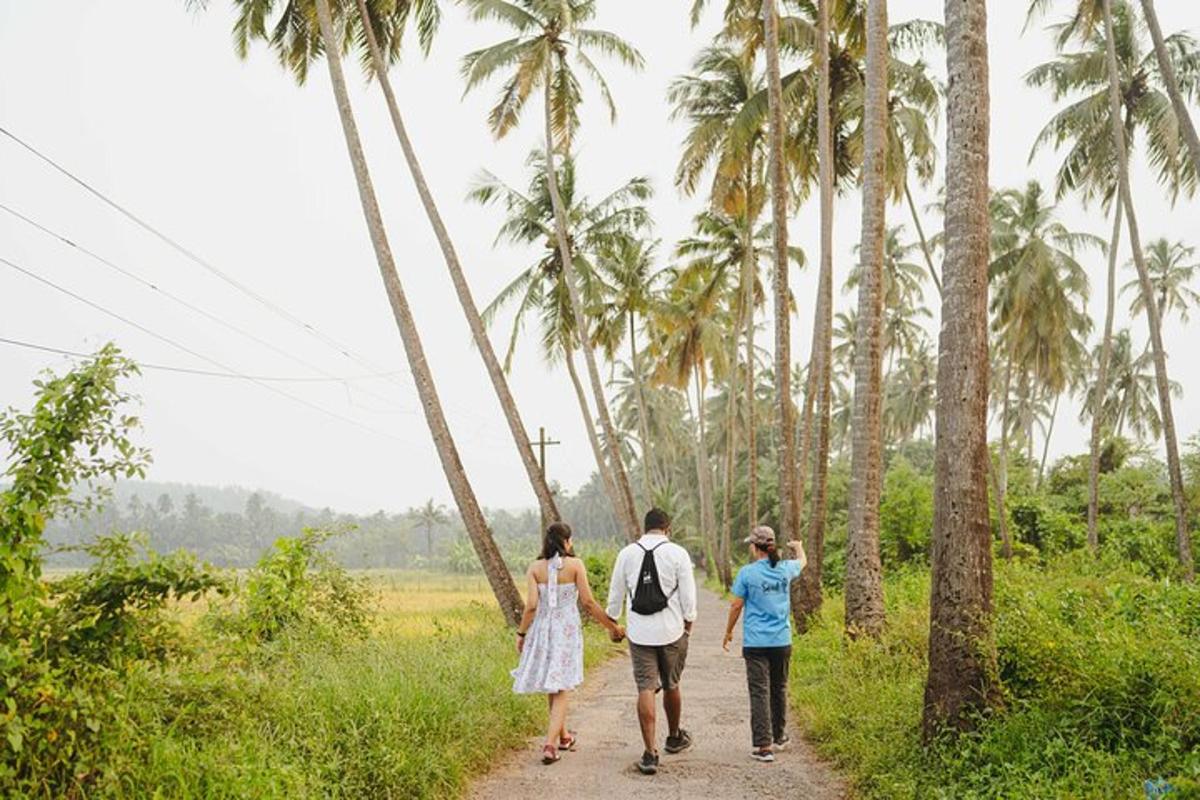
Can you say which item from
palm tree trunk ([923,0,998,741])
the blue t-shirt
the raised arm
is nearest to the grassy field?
the raised arm

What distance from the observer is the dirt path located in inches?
211

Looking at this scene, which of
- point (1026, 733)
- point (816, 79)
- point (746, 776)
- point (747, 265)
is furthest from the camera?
point (747, 265)

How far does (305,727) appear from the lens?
5.02 metres

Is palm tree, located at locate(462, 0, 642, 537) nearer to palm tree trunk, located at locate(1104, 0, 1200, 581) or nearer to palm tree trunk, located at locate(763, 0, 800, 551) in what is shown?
palm tree trunk, located at locate(763, 0, 800, 551)

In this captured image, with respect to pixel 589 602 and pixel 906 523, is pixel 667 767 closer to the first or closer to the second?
pixel 589 602

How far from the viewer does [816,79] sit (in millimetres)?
16438

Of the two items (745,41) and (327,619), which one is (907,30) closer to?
(745,41)

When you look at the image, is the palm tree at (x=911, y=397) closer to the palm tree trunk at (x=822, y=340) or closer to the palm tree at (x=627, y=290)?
the palm tree at (x=627, y=290)

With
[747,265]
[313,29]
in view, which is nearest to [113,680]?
[313,29]

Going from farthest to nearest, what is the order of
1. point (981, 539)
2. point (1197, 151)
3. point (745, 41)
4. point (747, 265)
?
point (747, 265) → point (745, 41) → point (1197, 151) → point (981, 539)

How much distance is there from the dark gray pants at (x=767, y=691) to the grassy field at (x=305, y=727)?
6.21 feet

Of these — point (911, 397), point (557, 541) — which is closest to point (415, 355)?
point (557, 541)

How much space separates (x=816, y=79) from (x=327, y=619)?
1330cm

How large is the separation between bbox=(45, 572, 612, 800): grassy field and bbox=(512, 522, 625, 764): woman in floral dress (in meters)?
0.52
